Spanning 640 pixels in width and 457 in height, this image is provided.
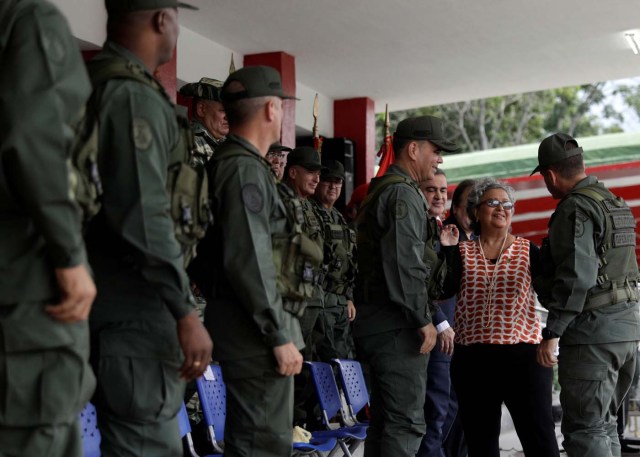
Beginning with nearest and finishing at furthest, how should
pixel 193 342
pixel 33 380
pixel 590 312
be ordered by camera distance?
1. pixel 33 380
2. pixel 193 342
3. pixel 590 312

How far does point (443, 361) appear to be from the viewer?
6.71m

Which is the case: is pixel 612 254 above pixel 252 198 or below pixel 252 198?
below

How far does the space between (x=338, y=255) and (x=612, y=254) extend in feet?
9.89

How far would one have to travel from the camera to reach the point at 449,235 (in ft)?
23.7

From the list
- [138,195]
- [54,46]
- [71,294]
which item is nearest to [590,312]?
[138,195]

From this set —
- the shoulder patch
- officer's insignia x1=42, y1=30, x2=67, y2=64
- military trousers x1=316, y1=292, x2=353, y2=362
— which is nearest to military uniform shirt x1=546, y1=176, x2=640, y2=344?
the shoulder patch

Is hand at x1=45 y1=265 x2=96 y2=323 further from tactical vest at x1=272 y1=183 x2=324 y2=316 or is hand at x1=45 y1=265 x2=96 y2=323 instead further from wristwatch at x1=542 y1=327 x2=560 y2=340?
wristwatch at x1=542 y1=327 x2=560 y2=340

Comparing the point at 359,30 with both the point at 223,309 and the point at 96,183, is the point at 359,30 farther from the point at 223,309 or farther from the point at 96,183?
the point at 96,183

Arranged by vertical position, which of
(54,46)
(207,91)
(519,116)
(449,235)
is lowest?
(449,235)

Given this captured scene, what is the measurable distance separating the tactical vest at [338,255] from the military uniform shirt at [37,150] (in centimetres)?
572

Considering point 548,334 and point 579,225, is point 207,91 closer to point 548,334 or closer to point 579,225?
point 579,225

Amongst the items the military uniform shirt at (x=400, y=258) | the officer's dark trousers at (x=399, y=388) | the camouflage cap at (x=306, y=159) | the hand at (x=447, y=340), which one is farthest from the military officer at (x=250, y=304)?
the camouflage cap at (x=306, y=159)

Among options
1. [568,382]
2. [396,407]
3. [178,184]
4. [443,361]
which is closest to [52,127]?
[178,184]

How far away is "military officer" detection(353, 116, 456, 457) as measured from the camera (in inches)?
212
